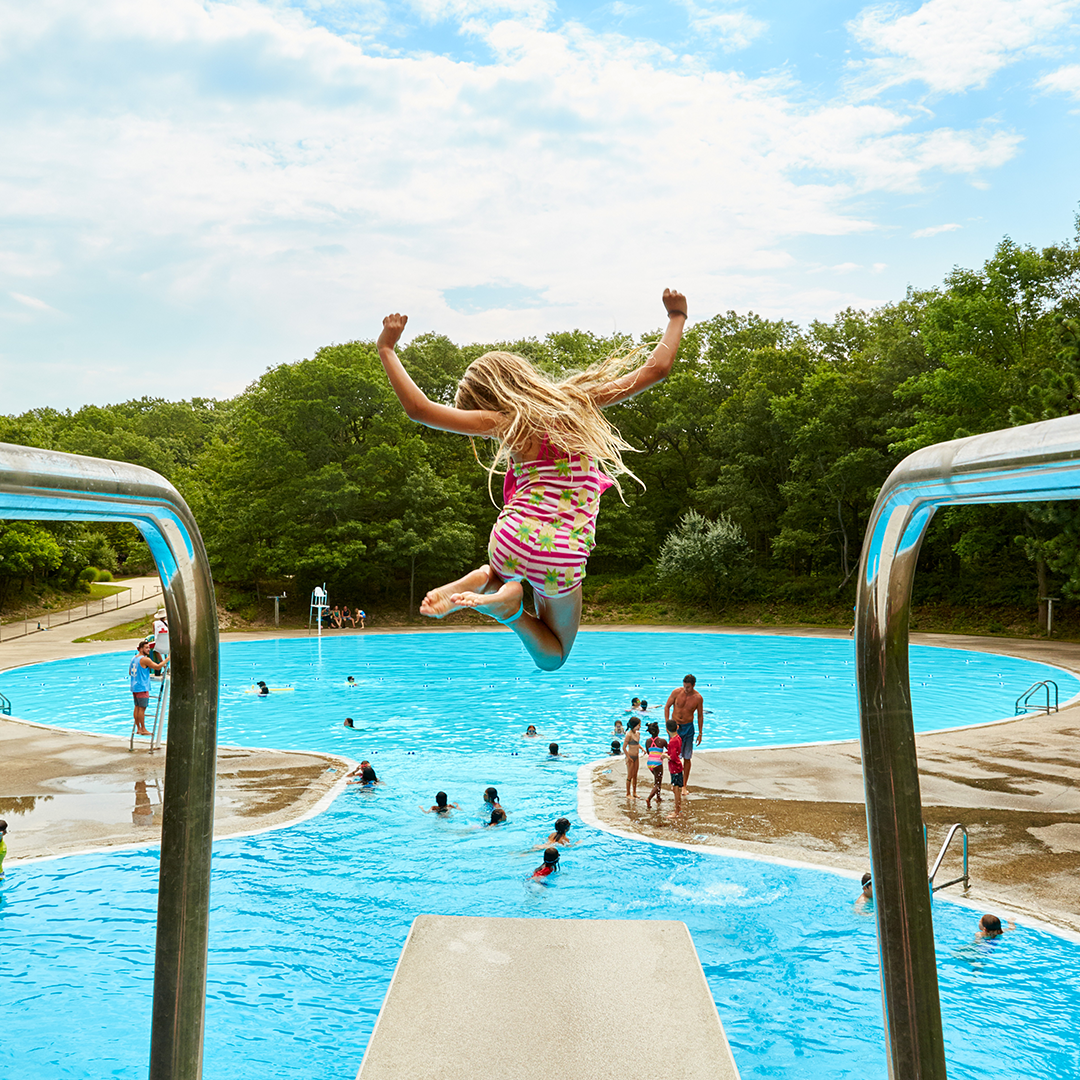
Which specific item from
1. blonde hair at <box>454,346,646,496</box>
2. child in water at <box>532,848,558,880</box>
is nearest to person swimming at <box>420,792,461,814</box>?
child in water at <box>532,848,558,880</box>

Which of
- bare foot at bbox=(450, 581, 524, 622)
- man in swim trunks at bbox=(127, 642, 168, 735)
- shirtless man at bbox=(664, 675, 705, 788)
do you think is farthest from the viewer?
man in swim trunks at bbox=(127, 642, 168, 735)

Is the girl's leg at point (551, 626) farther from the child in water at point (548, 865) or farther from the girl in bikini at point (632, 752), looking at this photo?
the girl in bikini at point (632, 752)

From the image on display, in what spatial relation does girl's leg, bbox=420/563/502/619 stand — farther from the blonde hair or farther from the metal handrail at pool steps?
the metal handrail at pool steps

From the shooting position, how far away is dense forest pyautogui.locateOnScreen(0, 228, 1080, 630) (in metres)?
32.6

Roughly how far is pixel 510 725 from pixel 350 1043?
11716mm

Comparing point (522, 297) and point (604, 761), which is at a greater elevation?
point (522, 297)

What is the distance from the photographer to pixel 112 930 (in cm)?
923

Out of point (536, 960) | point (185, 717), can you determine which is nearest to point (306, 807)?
point (536, 960)

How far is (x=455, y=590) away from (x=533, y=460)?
18.9 inches

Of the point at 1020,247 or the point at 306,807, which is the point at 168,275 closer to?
the point at 306,807

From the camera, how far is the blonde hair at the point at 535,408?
8.76ft

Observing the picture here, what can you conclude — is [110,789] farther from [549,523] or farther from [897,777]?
[897,777]

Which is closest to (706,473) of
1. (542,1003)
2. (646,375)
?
(542,1003)

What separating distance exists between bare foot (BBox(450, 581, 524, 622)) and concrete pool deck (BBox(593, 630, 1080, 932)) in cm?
675
